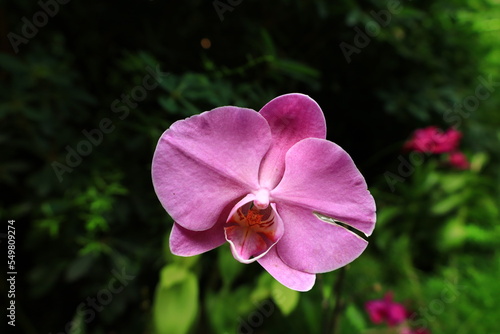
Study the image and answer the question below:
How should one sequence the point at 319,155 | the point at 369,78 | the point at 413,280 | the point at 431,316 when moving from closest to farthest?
the point at 319,155, the point at 369,78, the point at 431,316, the point at 413,280

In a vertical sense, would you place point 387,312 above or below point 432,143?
below

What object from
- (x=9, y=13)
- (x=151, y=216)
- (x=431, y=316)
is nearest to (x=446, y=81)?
(x=431, y=316)

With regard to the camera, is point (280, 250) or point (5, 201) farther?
point (5, 201)

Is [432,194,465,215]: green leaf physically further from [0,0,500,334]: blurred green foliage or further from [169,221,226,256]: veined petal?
[169,221,226,256]: veined petal

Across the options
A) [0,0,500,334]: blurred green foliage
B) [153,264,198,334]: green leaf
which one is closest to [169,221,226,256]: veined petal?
[0,0,500,334]: blurred green foliage

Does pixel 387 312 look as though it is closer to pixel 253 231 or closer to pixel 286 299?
pixel 286 299

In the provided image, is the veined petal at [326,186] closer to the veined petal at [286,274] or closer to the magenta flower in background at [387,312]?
the veined petal at [286,274]

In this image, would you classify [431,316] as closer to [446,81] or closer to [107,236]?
[446,81]

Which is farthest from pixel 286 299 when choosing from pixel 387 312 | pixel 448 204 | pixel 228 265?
pixel 448 204
